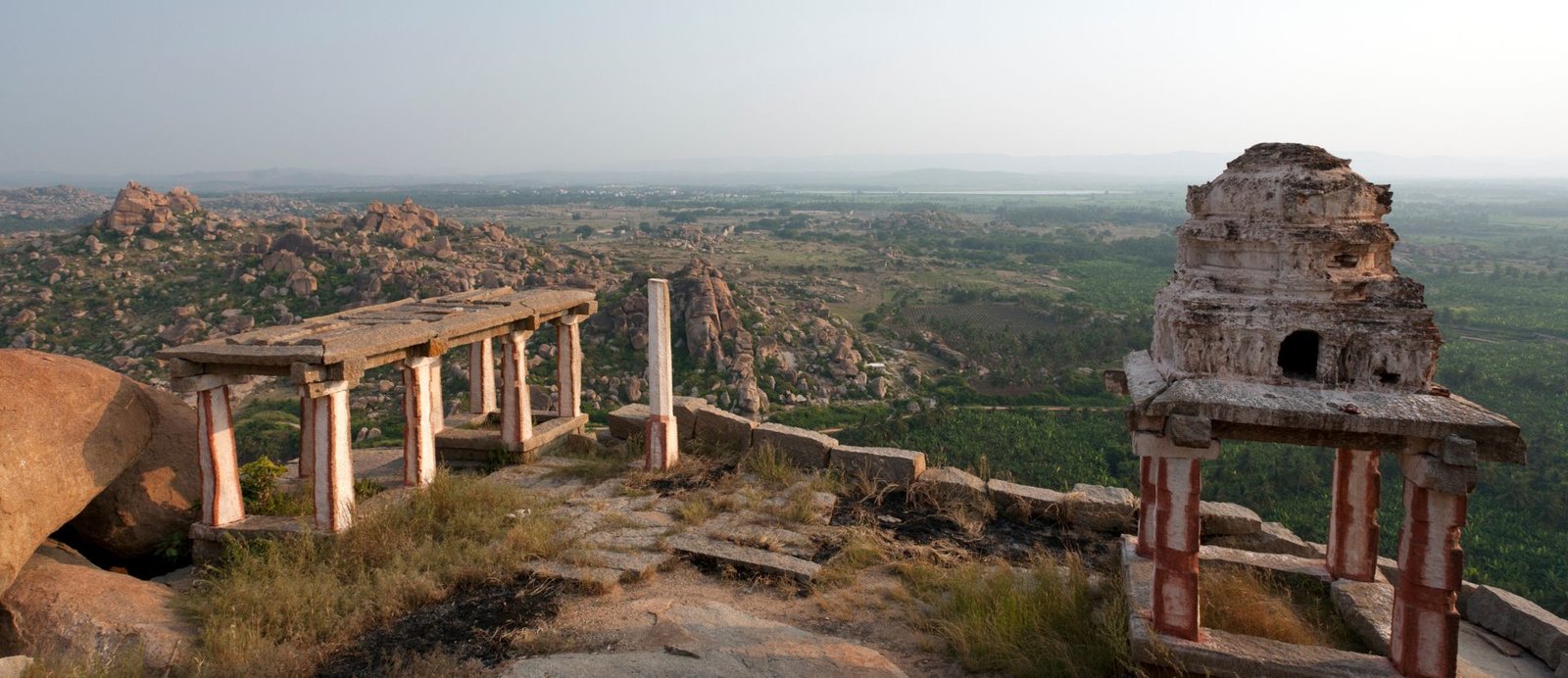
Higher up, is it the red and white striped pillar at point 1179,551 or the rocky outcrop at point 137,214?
the rocky outcrop at point 137,214

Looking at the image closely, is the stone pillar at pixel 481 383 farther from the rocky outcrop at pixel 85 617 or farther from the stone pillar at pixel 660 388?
the rocky outcrop at pixel 85 617

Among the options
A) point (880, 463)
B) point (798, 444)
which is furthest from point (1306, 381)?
point (798, 444)

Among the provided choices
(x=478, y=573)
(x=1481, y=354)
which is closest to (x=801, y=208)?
(x=1481, y=354)

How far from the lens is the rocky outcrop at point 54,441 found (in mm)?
6672

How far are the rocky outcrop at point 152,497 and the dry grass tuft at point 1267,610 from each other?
8.88 m

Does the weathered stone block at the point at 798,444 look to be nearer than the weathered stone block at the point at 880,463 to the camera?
No

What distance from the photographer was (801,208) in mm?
164500

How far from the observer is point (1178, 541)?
5.64 meters

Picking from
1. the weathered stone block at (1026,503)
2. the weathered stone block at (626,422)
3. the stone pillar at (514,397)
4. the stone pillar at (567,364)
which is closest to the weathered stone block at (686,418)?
the weathered stone block at (626,422)

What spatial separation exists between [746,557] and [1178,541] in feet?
12.2

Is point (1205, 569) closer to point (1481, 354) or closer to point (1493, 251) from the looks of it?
point (1481, 354)

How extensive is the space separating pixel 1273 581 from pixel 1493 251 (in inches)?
4128

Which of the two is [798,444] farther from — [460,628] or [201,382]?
[201,382]

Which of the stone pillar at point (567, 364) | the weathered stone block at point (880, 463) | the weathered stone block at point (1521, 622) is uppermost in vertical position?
the stone pillar at point (567, 364)
